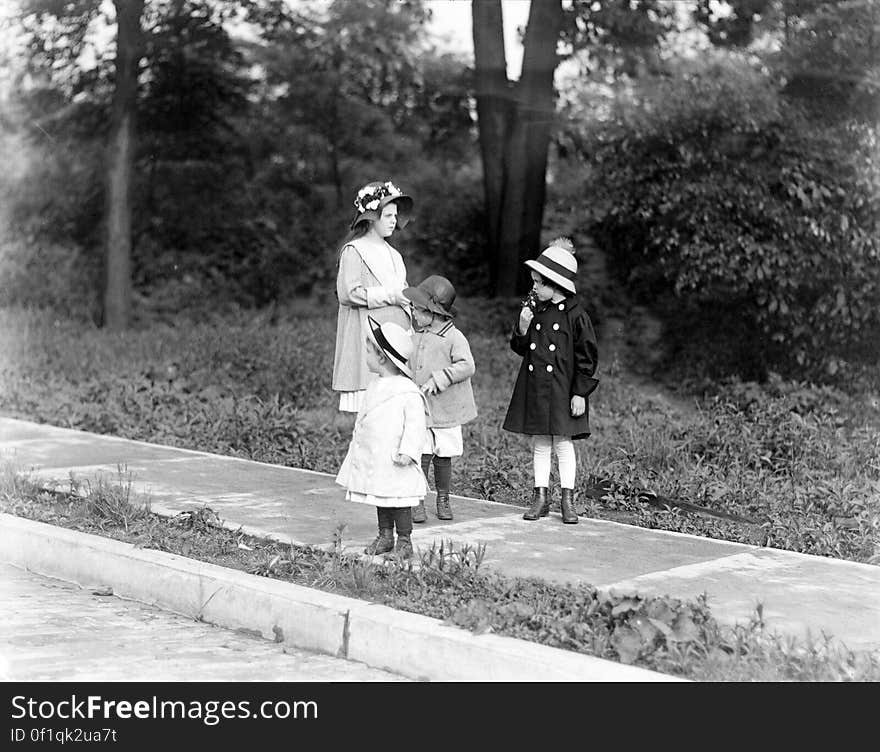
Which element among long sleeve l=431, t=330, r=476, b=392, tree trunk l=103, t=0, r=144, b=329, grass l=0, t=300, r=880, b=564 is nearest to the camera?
long sleeve l=431, t=330, r=476, b=392

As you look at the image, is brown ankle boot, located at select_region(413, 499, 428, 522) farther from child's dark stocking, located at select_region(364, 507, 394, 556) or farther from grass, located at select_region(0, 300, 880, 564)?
grass, located at select_region(0, 300, 880, 564)

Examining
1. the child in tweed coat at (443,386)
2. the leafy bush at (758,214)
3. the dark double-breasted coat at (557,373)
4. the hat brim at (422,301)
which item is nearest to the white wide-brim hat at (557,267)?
the dark double-breasted coat at (557,373)

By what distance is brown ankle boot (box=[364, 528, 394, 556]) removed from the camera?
6505mm

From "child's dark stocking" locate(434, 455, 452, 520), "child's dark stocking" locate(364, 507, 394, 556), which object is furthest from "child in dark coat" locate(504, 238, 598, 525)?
"child's dark stocking" locate(364, 507, 394, 556)

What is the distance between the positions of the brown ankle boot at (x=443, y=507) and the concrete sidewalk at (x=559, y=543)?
0.18ft

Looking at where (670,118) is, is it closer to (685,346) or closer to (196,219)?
(685,346)

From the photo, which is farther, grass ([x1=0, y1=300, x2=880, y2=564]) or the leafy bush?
the leafy bush

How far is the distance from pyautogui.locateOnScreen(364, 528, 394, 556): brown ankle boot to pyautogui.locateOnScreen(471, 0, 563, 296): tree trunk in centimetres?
1016

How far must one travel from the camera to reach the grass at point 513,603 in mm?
4758

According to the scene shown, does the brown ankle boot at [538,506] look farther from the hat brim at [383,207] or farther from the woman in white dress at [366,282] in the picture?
the hat brim at [383,207]

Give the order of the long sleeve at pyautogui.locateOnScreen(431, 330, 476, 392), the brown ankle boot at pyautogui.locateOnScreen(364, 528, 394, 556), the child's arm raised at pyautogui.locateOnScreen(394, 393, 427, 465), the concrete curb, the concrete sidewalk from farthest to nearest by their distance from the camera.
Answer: the long sleeve at pyautogui.locateOnScreen(431, 330, 476, 392)
the brown ankle boot at pyautogui.locateOnScreen(364, 528, 394, 556)
the child's arm raised at pyautogui.locateOnScreen(394, 393, 427, 465)
the concrete sidewalk
the concrete curb

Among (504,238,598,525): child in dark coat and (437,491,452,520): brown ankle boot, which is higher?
(504,238,598,525): child in dark coat

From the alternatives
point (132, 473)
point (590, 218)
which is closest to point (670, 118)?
point (590, 218)

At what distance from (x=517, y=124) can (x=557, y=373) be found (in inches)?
370
